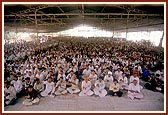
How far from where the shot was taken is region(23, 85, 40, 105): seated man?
5.96 metres

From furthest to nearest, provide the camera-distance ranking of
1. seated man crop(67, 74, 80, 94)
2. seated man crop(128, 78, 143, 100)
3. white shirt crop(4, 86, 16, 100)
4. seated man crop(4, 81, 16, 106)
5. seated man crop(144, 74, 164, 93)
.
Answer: seated man crop(144, 74, 164, 93) < seated man crop(67, 74, 80, 94) < seated man crop(128, 78, 143, 100) < white shirt crop(4, 86, 16, 100) < seated man crop(4, 81, 16, 106)

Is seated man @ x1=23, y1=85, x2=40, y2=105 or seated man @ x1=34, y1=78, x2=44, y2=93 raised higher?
seated man @ x1=34, y1=78, x2=44, y2=93

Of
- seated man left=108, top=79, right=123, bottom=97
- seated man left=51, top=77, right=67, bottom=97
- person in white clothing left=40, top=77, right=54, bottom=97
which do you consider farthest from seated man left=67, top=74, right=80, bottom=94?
seated man left=108, top=79, right=123, bottom=97

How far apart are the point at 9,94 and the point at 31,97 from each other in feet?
2.14

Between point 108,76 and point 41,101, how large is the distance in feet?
8.56

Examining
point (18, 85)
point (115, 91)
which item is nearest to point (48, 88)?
point (18, 85)

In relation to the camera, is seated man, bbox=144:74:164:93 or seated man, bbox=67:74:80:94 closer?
seated man, bbox=67:74:80:94

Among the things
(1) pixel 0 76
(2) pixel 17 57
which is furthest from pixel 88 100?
(2) pixel 17 57

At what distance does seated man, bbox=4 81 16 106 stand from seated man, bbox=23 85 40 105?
39cm

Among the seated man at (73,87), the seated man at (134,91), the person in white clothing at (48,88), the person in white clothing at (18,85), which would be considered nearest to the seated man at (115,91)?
the seated man at (134,91)

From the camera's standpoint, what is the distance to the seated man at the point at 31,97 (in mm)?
5965

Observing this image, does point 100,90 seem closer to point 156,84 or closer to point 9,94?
point 156,84

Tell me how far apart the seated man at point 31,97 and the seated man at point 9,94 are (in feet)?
1.27

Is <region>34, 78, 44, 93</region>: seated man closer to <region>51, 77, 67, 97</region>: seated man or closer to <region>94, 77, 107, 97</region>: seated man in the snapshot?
<region>51, 77, 67, 97</region>: seated man
